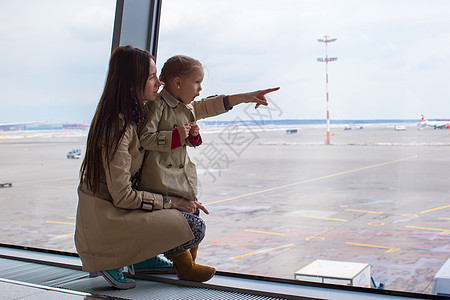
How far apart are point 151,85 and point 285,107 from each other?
89 cm

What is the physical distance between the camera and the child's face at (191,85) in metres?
1.57

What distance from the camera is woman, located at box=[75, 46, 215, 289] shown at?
150 centimetres

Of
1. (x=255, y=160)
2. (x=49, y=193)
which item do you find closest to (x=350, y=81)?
(x=255, y=160)

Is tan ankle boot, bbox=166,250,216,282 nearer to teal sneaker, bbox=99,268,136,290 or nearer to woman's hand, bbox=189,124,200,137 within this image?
teal sneaker, bbox=99,268,136,290

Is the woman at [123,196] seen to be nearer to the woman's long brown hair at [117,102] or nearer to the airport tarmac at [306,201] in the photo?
the woman's long brown hair at [117,102]

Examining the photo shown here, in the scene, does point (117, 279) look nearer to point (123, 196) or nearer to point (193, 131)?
point (123, 196)

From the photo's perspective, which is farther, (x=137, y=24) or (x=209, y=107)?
(x=137, y=24)

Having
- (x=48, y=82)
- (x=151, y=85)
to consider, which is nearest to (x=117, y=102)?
(x=151, y=85)

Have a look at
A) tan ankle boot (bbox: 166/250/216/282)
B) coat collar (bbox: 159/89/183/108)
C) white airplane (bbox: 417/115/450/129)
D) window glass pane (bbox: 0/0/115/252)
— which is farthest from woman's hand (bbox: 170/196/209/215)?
white airplane (bbox: 417/115/450/129)

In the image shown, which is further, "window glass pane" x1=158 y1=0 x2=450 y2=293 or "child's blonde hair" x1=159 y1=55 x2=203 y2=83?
"window glass pane" x1=158 y1=0 x2=450 y2=293

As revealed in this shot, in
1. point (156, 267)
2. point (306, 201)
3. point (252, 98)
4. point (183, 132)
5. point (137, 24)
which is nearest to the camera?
point (183, 132)

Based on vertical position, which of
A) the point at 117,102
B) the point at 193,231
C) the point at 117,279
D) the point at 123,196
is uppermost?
the point at 117,102

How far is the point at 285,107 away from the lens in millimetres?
2248

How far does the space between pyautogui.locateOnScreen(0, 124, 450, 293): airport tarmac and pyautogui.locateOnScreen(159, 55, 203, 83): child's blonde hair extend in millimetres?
576
